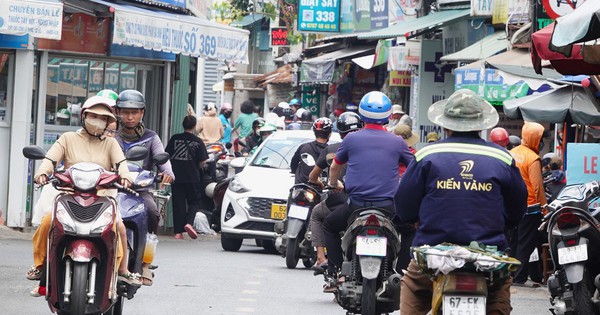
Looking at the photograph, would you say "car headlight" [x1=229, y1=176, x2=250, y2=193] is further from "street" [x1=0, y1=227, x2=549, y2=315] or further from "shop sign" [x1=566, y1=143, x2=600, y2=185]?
"shop sign" [x1=566, y1=143, x2=600, y2=185]

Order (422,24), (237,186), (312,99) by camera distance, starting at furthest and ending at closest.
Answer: (312,99) → (422,24) → (237,186)

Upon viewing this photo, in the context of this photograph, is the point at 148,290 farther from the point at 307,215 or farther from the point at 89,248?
the point at 89,248

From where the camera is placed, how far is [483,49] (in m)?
22.4

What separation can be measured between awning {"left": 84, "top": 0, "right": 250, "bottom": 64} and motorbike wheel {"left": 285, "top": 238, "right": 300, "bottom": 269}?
3.97 metres

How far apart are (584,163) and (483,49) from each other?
30.1 ft

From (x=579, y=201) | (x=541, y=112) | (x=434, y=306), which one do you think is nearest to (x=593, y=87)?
(x=541, y=112)

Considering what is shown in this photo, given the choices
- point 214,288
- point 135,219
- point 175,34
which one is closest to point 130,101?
point 135,219

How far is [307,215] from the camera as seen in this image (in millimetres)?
15156

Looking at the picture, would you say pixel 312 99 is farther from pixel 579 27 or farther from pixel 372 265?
pixel 579 27

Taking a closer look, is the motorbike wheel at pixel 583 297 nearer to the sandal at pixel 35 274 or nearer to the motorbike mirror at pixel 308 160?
the motorbike mirror at pixel 308 160

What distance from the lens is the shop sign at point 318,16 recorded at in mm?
32094

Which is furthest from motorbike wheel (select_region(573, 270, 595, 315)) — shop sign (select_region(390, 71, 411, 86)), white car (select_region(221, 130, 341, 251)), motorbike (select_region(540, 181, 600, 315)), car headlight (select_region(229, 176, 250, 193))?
shop sign (select_region(390, 71, 411, 86))

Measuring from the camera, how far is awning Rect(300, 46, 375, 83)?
32500mm

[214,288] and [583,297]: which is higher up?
[583,297]
